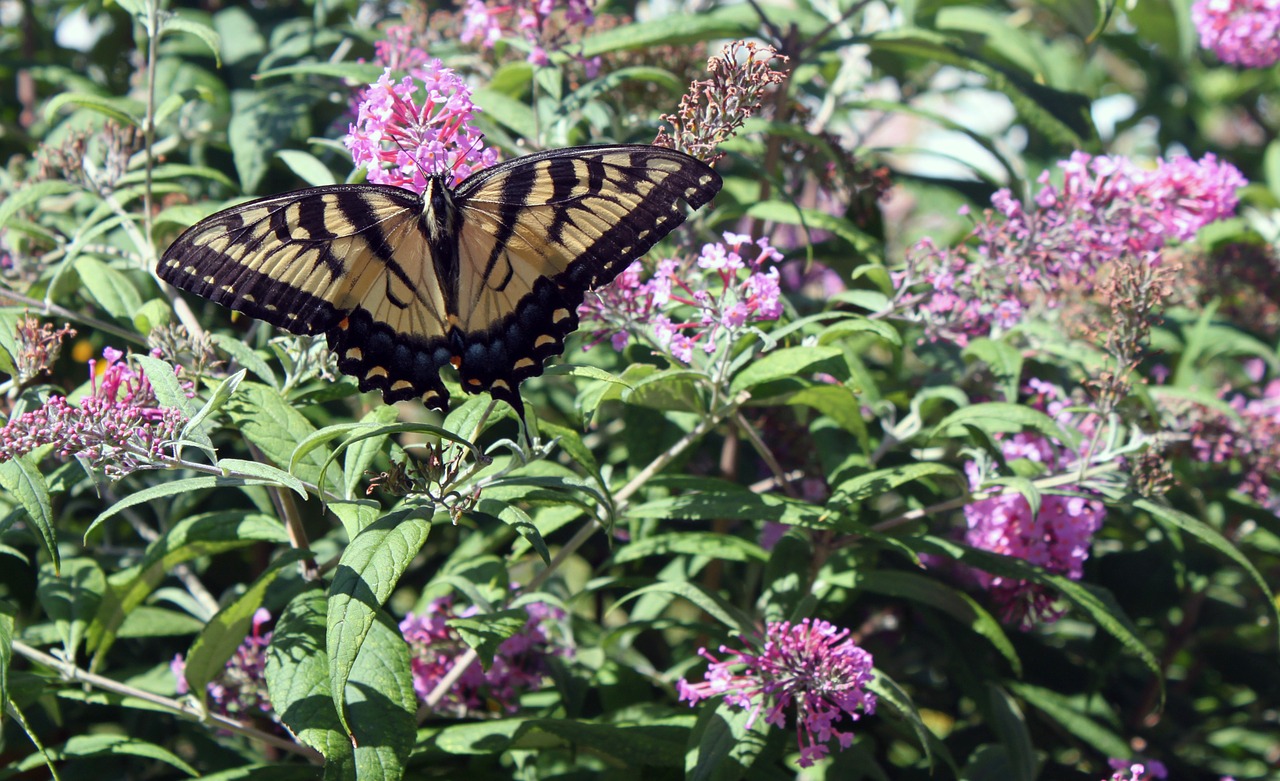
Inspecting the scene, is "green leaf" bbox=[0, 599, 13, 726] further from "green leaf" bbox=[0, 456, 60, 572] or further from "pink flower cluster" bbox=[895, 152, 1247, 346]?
"pink flower cluster" bbox=[895, 152, 1247, 346]

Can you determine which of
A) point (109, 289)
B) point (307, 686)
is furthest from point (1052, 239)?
point (109, 289)

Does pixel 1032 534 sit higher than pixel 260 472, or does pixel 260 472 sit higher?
pixel 1032 534

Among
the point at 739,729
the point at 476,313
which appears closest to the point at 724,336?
the point at 476,313

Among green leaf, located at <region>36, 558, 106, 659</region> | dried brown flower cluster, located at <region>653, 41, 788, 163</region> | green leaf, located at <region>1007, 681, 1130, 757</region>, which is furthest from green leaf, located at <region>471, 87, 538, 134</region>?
green leaf, located at <region>1007, 681, 1130, 757</region>

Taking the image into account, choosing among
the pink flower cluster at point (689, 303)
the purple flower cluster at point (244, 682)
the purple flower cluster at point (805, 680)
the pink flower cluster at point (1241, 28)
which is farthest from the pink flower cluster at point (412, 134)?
the pink flower cluster at point (1241, 28)

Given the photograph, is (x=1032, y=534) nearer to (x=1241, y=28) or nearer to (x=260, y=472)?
(x=260, y=472)

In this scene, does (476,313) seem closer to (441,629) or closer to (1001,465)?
(441,629)
